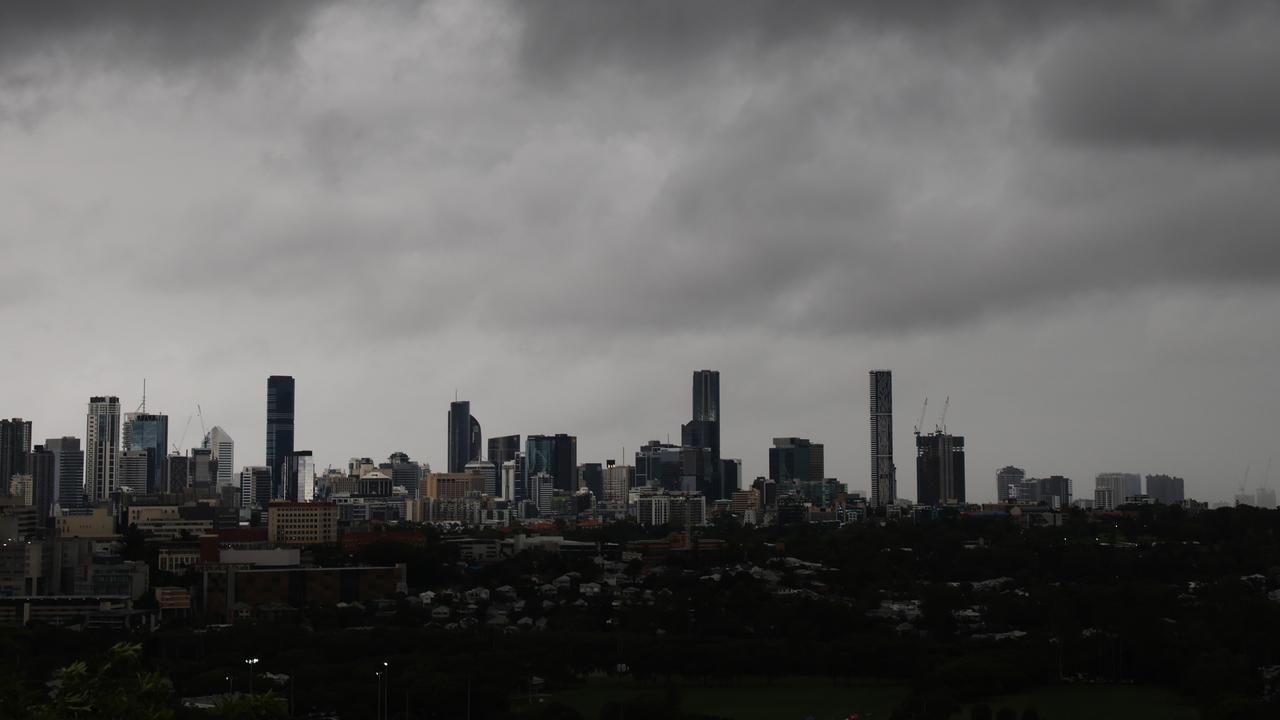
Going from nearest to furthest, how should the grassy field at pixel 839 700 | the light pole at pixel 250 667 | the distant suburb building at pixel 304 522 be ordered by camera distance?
the grassy field at pixel 839 700
the light pole at pixel 250 667
the distant suburb building at pixel 304 522

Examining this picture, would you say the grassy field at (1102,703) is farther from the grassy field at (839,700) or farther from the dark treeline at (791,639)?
the dark treeline at (791,639)

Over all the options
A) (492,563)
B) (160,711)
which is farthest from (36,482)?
(160,711)

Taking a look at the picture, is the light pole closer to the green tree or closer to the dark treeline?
the dark treeline

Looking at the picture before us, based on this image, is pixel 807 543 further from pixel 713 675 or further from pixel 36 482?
pixel 36 482

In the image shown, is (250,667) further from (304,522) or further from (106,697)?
(304,522)

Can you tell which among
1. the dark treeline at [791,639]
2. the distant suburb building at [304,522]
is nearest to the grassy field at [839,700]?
the dark treeline at [791,639]

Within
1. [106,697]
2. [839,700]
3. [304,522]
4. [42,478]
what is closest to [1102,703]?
[839,700]
